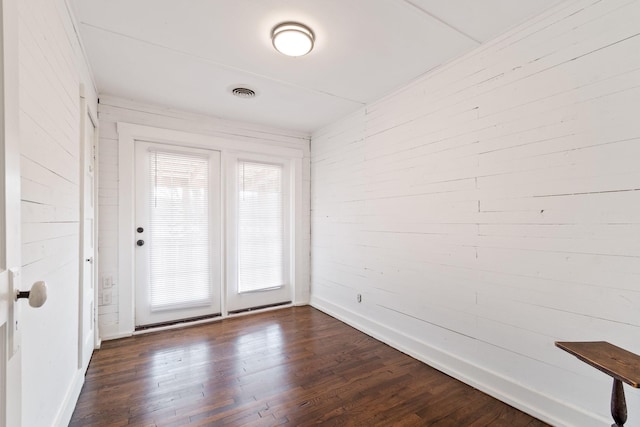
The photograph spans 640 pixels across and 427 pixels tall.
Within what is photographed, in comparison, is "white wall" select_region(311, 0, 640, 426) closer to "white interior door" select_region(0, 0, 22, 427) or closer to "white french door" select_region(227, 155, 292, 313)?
"white french door" select_region(227, 155, 292, 313)

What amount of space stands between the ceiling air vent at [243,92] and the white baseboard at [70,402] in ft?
8.54

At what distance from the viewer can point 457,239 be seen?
2287 millimetres

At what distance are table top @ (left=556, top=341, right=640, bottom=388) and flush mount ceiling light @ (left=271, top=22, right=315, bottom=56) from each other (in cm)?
226

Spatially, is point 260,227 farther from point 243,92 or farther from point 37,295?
point 37,295

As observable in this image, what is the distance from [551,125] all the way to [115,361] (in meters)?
3.74

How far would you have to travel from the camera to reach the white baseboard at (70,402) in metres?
1.62

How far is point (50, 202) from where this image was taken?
1.43 m

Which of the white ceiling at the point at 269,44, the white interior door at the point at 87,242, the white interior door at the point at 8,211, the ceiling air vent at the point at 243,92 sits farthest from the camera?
the ceiling air vent at the point at 243,92

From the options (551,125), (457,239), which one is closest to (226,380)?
(457,239)

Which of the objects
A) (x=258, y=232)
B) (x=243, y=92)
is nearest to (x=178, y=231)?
(x=258, y=232)

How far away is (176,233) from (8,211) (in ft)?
9.21

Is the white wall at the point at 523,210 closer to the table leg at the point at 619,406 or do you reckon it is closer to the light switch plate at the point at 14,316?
the table leg at the point at 619,406

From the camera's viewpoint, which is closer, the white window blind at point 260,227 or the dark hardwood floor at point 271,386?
the dark hardwood floor at point 271,386

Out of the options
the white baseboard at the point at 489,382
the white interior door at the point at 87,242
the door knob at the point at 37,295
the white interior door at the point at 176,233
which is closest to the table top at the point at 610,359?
the white baseboard at the point at 489,382
